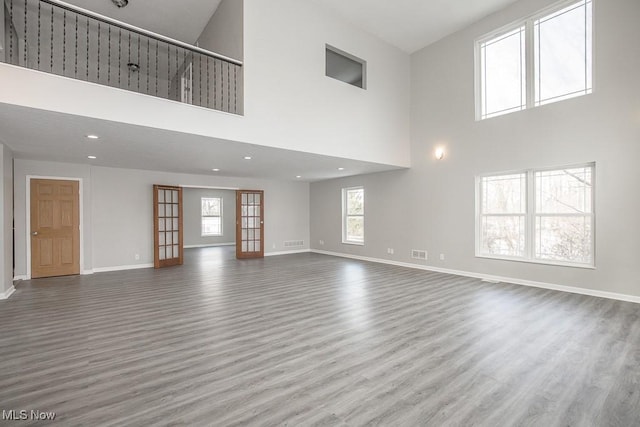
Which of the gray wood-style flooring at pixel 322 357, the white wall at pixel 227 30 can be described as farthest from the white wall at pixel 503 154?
the white wall at pixel 227 30

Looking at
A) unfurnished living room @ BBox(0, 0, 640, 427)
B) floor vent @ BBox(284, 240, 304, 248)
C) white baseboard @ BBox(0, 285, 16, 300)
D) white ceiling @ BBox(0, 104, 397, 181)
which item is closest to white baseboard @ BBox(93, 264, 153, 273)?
unfurnished living room @ BBox(0, 0, 640, 427)

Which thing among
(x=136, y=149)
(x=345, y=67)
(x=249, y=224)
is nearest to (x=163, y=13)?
(x=136, y=149)

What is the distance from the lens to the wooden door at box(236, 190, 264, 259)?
9055 millimetres

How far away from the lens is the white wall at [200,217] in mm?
11773

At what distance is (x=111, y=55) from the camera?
7.15 metres

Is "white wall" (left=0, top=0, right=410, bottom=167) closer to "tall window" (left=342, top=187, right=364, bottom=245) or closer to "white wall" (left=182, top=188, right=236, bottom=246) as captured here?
"tall window" (left=342, top=187, right=364, bottom=245)

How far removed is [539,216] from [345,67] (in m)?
5.20

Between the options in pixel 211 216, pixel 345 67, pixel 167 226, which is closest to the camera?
pixel 345 67

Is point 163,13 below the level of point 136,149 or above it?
above

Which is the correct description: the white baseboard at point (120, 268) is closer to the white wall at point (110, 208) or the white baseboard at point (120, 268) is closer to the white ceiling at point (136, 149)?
the white wall at point (110, 208)

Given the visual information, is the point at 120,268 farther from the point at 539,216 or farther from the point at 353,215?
the point at 539,216

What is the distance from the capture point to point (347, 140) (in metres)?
5.90

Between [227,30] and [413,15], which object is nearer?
[227,30]

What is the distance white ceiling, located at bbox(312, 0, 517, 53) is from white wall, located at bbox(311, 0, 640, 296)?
0.26 m
